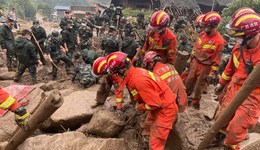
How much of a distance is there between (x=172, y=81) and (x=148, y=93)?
1.07 m

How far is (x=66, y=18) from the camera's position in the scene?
32.4 feet

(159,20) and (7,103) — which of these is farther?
(159,20)

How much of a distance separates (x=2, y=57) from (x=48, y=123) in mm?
8036

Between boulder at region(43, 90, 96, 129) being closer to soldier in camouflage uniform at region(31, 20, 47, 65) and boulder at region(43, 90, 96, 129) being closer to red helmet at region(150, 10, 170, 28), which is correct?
red helmet at region(150, 10, 170, 28)

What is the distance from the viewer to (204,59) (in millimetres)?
5043

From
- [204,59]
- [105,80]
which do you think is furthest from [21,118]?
[204,59]

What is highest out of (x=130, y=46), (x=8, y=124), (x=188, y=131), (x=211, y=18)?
(x=211, y=18)

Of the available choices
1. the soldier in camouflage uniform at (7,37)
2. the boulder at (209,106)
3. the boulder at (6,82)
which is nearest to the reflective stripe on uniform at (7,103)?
the boulder at (209,106)

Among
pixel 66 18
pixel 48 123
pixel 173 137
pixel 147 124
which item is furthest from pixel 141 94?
pixel 66 18

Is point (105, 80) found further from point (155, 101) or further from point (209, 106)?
point (209, 106)

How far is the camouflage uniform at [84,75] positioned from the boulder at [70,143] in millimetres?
3666

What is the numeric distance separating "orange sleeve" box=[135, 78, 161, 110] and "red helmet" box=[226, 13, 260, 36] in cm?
134

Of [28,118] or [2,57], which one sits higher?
[28,118]

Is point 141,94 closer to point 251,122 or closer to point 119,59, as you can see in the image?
point 119,59
